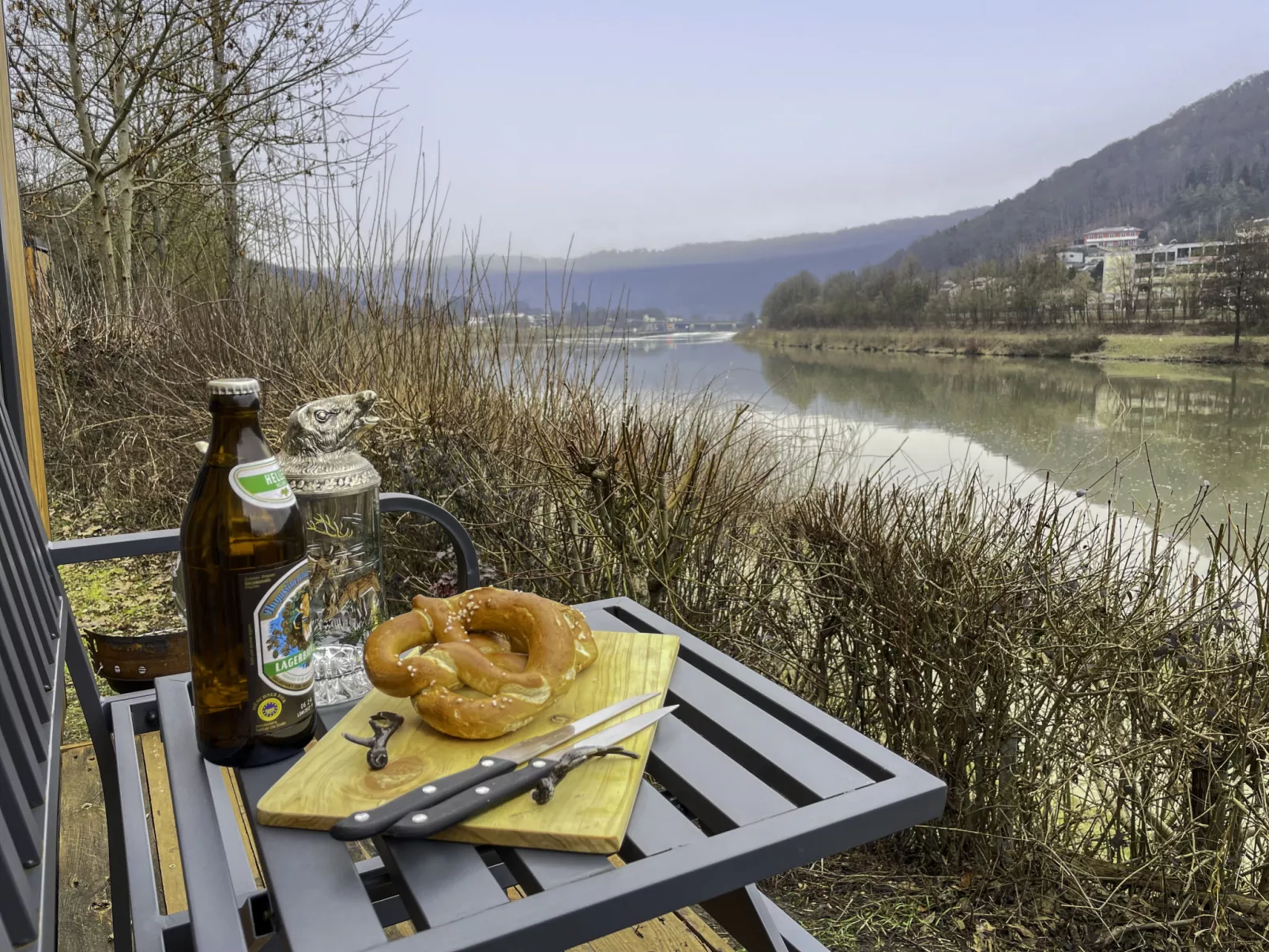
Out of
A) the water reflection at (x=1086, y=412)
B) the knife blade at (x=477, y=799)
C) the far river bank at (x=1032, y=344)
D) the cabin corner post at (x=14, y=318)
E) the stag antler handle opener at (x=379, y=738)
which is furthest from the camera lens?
the far river bank at (x=1032, y=344)

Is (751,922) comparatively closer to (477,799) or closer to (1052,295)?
(477,799)

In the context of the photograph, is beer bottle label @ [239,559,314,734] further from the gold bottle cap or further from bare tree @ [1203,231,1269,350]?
bare tree @ [1203,231,1269,350]

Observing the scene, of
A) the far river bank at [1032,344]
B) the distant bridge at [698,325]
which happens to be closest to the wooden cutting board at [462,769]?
the distant bridge at [698,325]

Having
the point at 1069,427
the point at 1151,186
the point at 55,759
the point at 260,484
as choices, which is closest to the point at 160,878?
the point at 55,759

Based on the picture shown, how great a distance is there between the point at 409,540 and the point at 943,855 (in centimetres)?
234

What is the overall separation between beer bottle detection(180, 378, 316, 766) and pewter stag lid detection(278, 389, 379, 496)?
0.58 feet

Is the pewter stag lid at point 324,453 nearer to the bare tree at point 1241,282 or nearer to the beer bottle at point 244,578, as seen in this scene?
the beer bottle at point 244,578

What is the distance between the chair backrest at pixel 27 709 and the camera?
535mm

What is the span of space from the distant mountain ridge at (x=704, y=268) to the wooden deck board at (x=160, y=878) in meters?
2.42

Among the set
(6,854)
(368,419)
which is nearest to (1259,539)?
(368,419)

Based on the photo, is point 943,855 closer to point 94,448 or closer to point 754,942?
point 754,942

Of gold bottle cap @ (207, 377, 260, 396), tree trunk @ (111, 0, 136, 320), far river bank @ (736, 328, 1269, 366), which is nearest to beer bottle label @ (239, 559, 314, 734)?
gold bottle cap @ (207, 377, 260, 396)

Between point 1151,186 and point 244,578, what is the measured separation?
2849 cm

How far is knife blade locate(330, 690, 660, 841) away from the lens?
630mm
